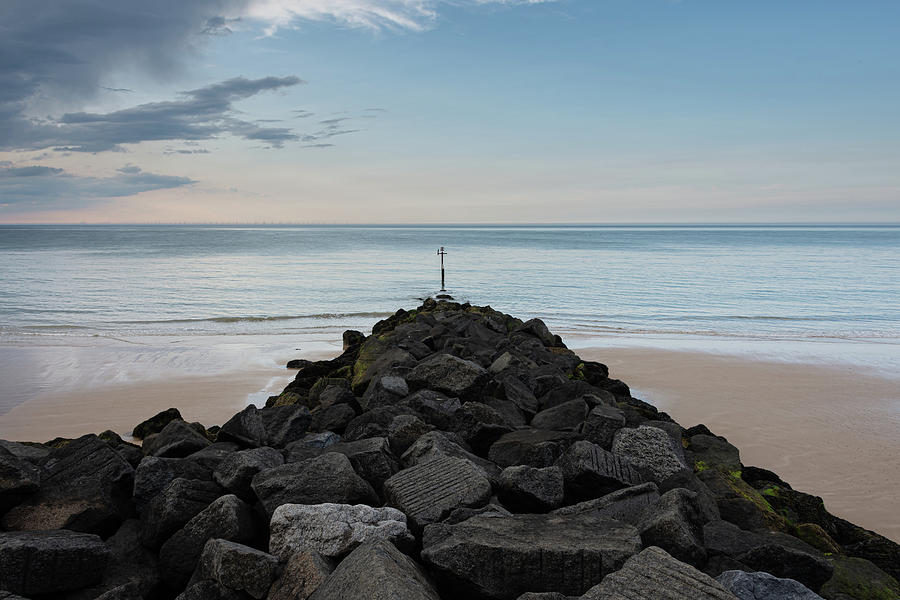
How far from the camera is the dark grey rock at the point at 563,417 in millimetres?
6547

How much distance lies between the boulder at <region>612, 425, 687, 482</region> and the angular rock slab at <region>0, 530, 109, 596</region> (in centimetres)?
376

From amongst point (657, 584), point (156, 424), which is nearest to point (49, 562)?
point (657, 584)

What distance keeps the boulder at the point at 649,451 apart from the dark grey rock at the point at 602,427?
21 cm

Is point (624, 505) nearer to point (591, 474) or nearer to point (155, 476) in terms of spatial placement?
point (591, 474)

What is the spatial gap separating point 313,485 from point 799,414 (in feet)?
29.2

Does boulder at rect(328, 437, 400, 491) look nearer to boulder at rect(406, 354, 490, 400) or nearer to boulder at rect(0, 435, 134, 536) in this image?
boulder at rect(0, 435, 134, 536)

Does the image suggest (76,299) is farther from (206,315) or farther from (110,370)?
(110,370)

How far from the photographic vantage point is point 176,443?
572 cm

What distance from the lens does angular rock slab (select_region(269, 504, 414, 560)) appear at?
3.54 m

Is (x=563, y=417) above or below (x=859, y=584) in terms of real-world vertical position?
above

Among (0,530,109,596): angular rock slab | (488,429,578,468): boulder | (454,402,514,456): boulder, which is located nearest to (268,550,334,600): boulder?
(0,530,109,596): angular rock slab

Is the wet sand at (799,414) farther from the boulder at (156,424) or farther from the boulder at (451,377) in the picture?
the boulder at (156,424)

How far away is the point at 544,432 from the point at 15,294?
103ft

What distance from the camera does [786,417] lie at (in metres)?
9.94
